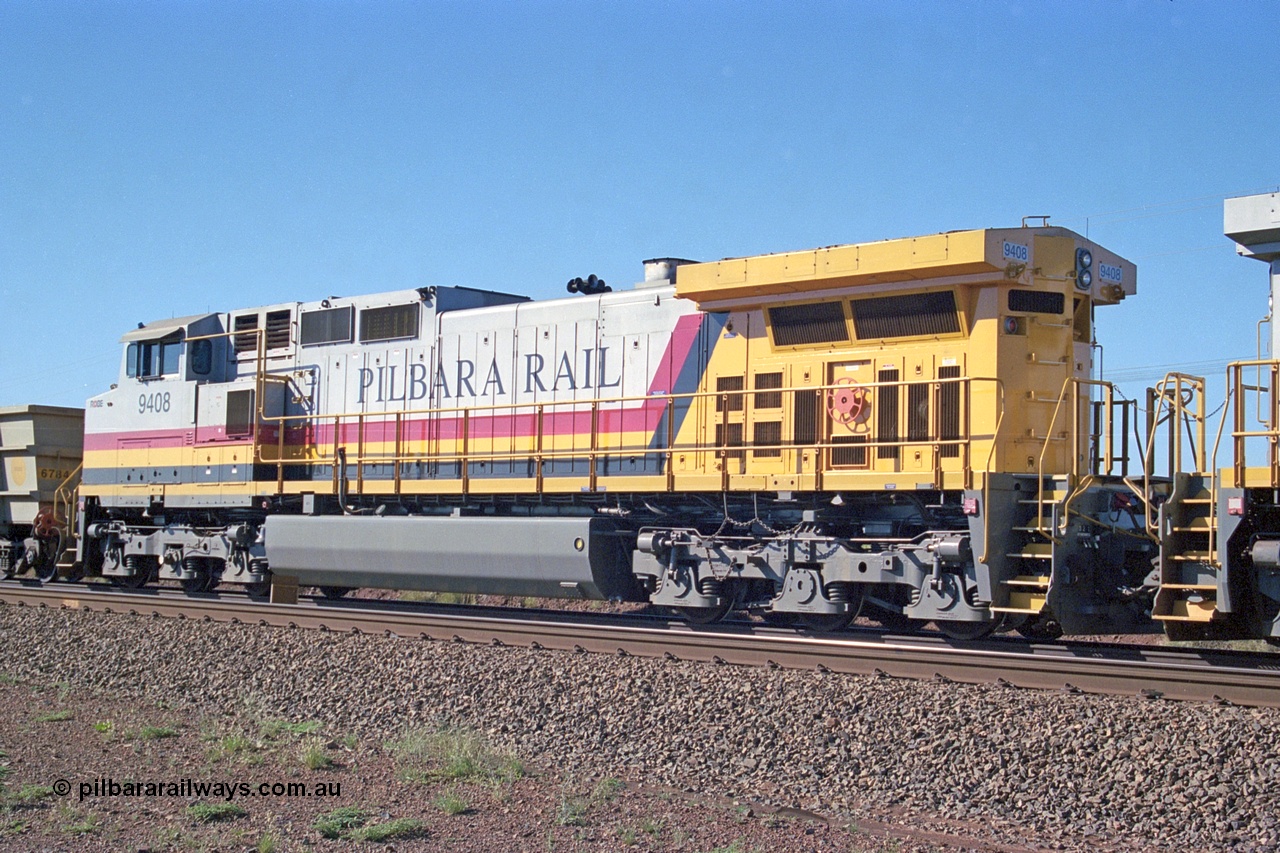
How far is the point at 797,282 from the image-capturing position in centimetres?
1152

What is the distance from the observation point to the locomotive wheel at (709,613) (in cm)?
1180

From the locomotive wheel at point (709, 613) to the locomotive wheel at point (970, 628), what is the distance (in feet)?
6.90

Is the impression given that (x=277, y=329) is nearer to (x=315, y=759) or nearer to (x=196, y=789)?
(x=315, y=759)

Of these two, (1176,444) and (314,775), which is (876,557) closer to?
(1176,444)

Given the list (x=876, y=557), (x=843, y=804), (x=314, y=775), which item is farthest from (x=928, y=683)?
(x=314, y=775)

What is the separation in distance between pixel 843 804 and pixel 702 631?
4.00m

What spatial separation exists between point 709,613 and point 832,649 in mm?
2527

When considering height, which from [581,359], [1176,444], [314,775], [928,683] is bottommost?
[314,775]

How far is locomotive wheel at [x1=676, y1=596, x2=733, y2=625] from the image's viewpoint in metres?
11.8

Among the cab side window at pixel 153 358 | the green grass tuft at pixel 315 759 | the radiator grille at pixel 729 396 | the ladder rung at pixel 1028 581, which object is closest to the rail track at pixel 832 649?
the ladder rung at pixel 1028 581

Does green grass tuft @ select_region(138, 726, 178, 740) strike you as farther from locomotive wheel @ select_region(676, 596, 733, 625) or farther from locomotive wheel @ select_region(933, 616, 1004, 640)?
locomotive wheel @ select_region(933, 616, 1004, 640)

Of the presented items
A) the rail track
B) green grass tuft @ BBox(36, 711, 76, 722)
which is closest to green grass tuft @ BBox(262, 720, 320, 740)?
green grass tuft @ BBox(36, 711, 76, 722)

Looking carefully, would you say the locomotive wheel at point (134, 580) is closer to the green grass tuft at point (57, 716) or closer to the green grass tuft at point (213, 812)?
the green grass tuft at point (57, 716)

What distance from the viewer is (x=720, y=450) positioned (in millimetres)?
11852
